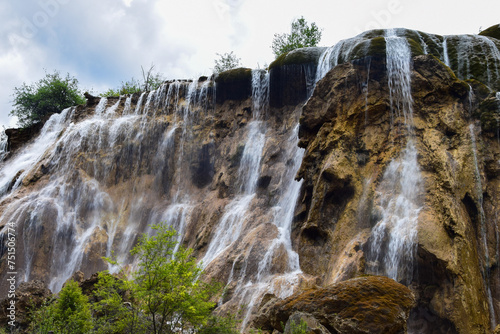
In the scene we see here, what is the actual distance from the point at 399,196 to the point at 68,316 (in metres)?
11.9

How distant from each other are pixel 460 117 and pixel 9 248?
2275 centimetres

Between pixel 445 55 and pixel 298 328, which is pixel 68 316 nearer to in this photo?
pixel 298 328

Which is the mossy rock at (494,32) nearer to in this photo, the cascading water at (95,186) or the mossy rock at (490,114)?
the mossy rock at (490,114)

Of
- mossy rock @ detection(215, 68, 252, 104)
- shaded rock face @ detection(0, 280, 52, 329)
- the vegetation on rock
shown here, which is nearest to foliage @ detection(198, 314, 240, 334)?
the vegetation on rock

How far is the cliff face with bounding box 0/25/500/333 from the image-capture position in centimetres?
1220

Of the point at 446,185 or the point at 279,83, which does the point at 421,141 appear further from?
the point at 279,83

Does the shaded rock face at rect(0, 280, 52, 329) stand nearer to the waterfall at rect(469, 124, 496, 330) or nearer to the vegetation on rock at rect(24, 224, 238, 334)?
the vegetation on rock at rect(24, 224, 238, 334)

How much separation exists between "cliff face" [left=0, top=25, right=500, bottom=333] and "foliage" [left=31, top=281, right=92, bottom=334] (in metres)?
4.86

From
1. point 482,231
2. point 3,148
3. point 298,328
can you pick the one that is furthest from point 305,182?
point 3,148

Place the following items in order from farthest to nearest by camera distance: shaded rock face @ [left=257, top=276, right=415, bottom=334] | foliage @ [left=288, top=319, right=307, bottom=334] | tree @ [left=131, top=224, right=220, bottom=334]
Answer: tree @ [left=131, top=224, right=220, bottom=334], shaded rock face @ [left=257, top=276, right=415, bottom=334], foliage @ [left=288, top=319, right=307, bottom=334]

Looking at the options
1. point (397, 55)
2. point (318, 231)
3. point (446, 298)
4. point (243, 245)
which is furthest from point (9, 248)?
point (397, 55)

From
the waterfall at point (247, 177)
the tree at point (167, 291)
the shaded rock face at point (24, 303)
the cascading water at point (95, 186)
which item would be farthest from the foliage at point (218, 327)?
the cascading water at point (95, 186)

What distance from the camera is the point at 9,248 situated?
20.0m

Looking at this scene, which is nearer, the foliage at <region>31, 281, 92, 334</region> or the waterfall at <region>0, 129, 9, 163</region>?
the foliage at <region>31, 281, 92, 334</region>
